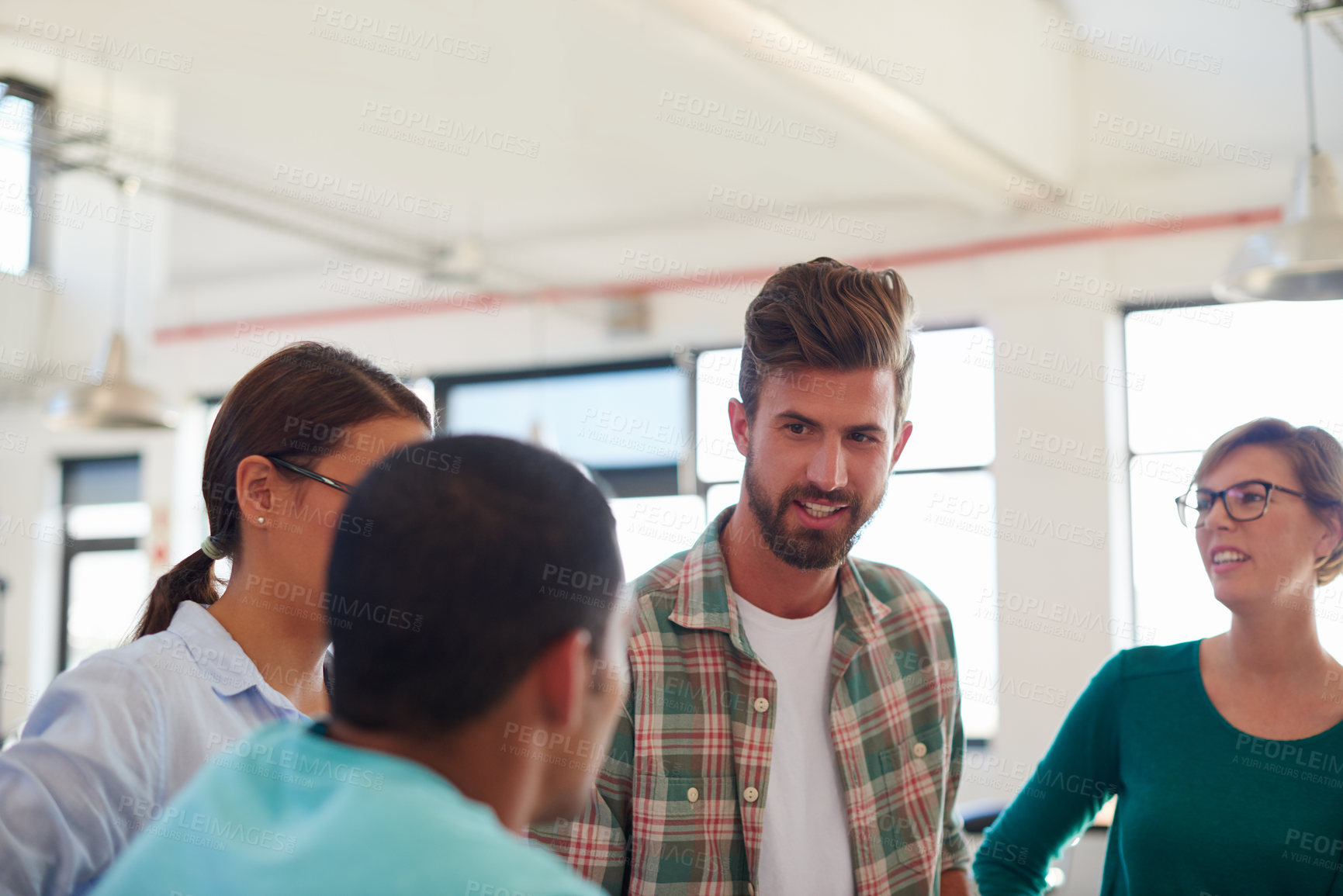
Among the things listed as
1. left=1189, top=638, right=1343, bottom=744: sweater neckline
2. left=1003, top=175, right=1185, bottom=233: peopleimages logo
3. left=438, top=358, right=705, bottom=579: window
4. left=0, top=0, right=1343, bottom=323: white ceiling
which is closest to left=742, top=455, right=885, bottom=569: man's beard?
left=1189, top=638, right=1343, bottom=744: sweater neckline

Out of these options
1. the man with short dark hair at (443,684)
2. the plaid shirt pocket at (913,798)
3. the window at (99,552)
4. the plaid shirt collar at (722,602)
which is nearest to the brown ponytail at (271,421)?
the plaid shirt collar at (722,602)

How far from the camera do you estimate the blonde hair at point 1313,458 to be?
1.86 m

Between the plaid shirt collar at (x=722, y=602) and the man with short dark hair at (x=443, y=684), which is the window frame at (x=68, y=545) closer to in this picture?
the plaid shirt collar at (x=722, y=602)

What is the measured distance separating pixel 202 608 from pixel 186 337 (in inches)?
284

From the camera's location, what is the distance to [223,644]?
1338 mm

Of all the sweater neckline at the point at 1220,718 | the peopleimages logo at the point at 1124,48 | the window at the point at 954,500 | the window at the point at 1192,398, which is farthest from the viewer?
the window at the point at 954,500

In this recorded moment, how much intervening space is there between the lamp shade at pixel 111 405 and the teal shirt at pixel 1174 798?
385 centimetres

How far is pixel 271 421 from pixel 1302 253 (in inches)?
116

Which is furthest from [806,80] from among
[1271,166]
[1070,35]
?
[1271,166]

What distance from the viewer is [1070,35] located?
17.1 feet

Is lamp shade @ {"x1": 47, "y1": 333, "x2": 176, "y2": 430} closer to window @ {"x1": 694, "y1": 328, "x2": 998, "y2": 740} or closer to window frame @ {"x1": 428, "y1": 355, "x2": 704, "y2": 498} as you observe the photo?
window frame @ {"x1": 428, "y1": 355, "x2": 704, "y2": 498}

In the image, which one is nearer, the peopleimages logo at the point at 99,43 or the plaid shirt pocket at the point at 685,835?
the plaid shirt pocket at the point at 685,835

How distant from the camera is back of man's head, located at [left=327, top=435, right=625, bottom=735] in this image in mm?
841

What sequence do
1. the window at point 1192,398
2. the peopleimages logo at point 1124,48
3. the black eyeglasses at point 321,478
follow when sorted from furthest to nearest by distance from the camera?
the window at point 1192,398 → the peopleimages logo at point 1124,48 → the black eyeglasses at point 321,478
